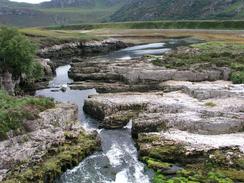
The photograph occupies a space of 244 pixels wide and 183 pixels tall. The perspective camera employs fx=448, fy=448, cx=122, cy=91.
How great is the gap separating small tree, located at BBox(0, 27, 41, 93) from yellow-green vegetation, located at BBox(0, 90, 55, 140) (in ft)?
54.3

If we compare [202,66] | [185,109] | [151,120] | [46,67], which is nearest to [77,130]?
[151,120]

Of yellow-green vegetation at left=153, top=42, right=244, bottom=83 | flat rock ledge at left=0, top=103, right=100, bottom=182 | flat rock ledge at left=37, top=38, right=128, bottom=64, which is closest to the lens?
flat rock ledge at left=0, top=103, right=100, bottom=182

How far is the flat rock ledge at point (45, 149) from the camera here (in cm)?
4856

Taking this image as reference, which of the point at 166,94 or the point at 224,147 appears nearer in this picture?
the point at 224,147

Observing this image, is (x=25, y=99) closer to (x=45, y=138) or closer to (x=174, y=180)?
(x=45, y=138)

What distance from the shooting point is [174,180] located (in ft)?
156

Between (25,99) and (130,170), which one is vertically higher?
→ (25,99)

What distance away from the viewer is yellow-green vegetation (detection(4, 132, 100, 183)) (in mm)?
47688

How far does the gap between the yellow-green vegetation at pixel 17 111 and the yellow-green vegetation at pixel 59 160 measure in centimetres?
581

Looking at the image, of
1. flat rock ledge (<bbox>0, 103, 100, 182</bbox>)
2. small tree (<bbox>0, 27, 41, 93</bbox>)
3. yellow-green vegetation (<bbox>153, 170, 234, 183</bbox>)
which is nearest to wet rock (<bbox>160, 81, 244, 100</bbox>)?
flat rock ledge (<bbox>0, 103, 100, 182</bbox>)

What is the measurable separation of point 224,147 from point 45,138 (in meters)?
21.7

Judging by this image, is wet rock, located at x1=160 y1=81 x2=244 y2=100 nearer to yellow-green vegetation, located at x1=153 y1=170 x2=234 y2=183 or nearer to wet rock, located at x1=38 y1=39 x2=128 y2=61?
yellow-green vegetation, located at x1=153 y1=170 x2=234 y2=183

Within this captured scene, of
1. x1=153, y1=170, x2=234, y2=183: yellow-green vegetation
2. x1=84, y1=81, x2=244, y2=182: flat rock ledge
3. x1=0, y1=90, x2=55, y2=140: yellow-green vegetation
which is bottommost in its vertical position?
x1=153, y1=170, x2=234, y2=183: yellow-green vegetation

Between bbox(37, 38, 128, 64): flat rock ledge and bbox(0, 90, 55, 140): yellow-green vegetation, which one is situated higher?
bbox(0, 90, 55, 140): yellow-green vegetation
